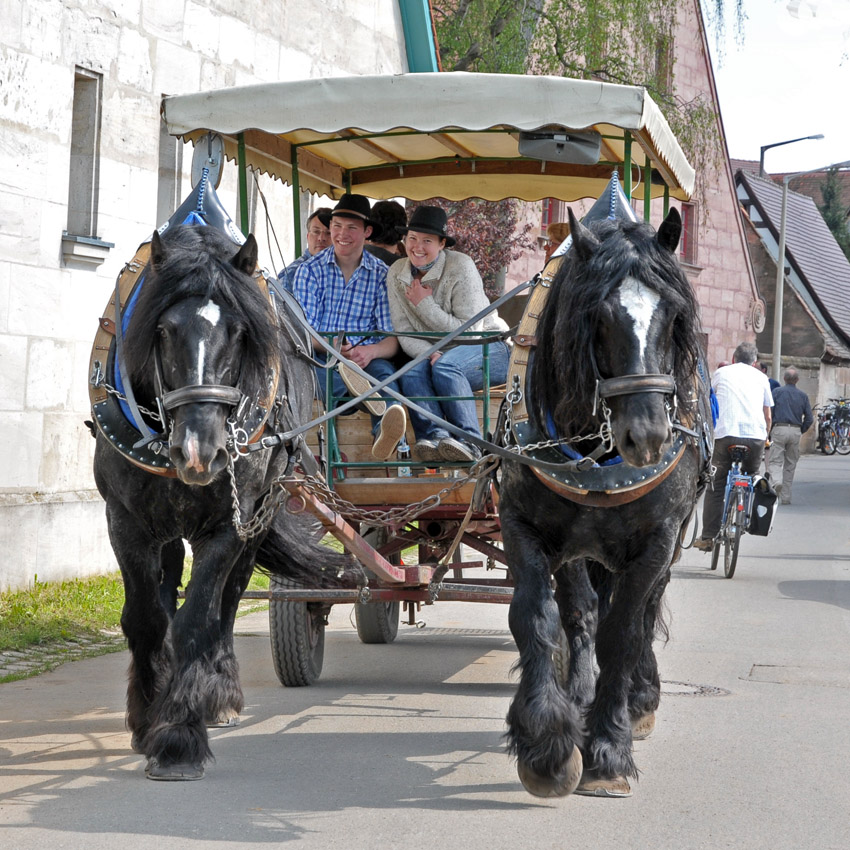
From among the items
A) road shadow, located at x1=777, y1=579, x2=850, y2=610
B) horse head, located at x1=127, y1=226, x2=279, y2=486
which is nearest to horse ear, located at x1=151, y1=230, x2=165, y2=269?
horse head, located at x1=127, y1=226, x2=279, y2=486

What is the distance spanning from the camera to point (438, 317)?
267 inches

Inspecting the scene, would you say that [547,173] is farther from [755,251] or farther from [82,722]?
[755,251]

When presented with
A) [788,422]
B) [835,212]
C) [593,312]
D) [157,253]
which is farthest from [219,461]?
[835,212]

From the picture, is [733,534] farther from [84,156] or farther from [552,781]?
[552,781]

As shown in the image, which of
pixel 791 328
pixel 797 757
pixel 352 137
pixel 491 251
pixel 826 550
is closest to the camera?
pixel 797 757

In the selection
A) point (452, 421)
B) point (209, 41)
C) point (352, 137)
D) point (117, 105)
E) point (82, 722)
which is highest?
point (209, 41)

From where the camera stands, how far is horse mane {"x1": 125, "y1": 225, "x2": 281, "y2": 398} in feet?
15.9

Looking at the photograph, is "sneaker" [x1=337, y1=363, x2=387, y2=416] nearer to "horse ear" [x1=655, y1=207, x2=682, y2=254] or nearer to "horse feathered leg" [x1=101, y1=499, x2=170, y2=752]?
"horse feathered leg" [x1=101, y1=499, x2=170, y2=752]

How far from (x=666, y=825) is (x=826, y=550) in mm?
10445

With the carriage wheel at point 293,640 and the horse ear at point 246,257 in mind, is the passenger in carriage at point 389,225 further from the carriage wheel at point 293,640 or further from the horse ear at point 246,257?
the horse ear at point 246,257

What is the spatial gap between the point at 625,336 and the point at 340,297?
286 cm

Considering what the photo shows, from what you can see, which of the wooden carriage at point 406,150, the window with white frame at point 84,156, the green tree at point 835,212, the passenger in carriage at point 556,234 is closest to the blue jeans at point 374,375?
the wooden carriage at point 406,150

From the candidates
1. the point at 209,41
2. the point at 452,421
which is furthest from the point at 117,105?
the point at 452,421

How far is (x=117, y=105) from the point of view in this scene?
1027 centimetres
